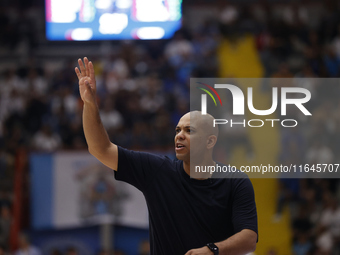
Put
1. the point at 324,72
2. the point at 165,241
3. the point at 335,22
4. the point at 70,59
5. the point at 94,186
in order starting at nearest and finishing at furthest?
1. the point at 165,241
2. the point at 94,186
3. the point at 324,72
4. the point at 335,22
5. the point at 70,59

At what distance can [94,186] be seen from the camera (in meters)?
9.15

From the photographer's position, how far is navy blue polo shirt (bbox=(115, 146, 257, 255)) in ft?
10.3

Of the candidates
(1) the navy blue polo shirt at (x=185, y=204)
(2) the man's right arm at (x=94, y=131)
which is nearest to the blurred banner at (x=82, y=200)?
(1) the navy blue polo shirt at (x=185, y=204)

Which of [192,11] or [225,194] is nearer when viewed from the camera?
[225,194]

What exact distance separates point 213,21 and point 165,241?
1121 cm

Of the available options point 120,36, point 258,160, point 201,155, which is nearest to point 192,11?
point 120,36

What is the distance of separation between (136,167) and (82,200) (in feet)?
20.1

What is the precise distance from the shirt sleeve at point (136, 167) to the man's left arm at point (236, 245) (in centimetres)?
59

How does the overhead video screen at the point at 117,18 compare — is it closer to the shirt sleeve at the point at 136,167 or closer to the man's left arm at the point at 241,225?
the shirt sleeve at the point at 136,167

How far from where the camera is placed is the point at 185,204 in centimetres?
320

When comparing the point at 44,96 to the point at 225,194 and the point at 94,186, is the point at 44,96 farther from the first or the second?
the point at 225,194

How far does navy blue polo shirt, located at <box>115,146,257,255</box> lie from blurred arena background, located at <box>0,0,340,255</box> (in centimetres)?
335

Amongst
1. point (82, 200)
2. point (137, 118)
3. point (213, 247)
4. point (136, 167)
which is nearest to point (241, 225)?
point (213, 247)

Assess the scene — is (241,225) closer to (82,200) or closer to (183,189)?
(183,189)
